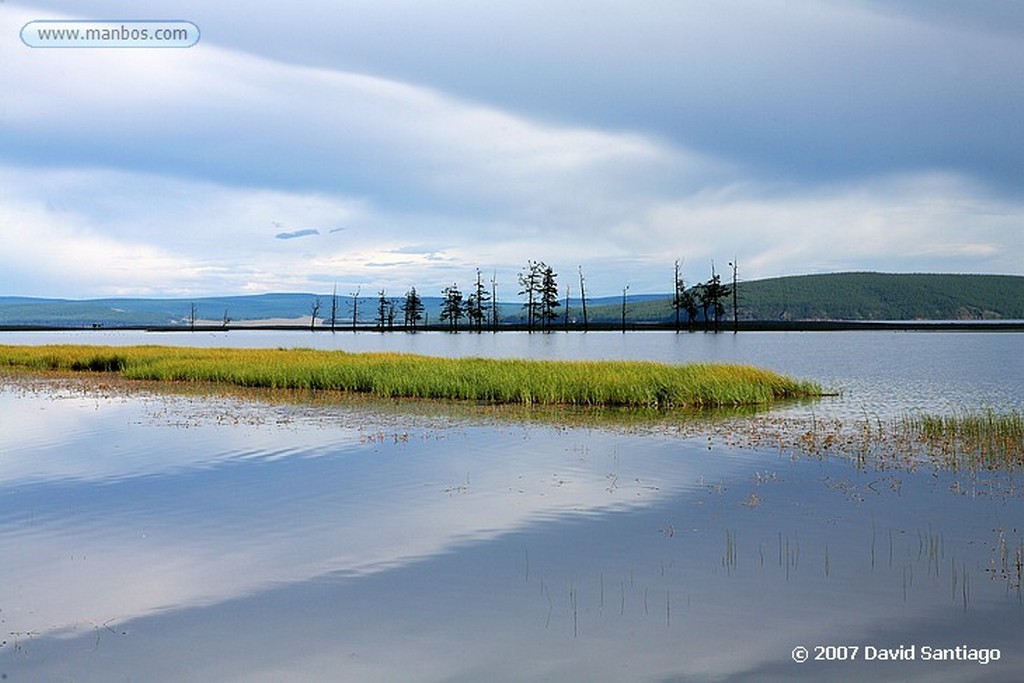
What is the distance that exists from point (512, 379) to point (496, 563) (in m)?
25.6

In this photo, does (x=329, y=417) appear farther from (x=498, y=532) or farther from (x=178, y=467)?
(x=498, y=532)

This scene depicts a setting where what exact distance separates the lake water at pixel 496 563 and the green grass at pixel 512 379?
11309 millimetres

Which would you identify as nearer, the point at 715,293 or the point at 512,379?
the point at 512,379

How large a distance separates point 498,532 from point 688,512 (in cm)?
375

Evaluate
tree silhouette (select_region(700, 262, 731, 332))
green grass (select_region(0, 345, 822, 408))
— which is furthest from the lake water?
tree silhouette (select_region(700, 262, 731, 332))

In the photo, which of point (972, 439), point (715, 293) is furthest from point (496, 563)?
point (715, 293)

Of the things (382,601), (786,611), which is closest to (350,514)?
(382,601)

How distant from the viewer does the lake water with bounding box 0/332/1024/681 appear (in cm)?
959

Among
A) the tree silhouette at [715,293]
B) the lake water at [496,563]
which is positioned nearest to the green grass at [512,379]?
the lake water at [496,563]

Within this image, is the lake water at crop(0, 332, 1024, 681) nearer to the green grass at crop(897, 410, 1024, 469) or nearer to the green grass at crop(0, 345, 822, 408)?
the green grass at crop(897, 410, 1024, 469)

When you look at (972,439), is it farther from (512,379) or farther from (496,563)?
(512,379)

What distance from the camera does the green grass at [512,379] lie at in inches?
1432

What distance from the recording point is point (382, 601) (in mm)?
11344

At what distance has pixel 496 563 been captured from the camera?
13031mm
